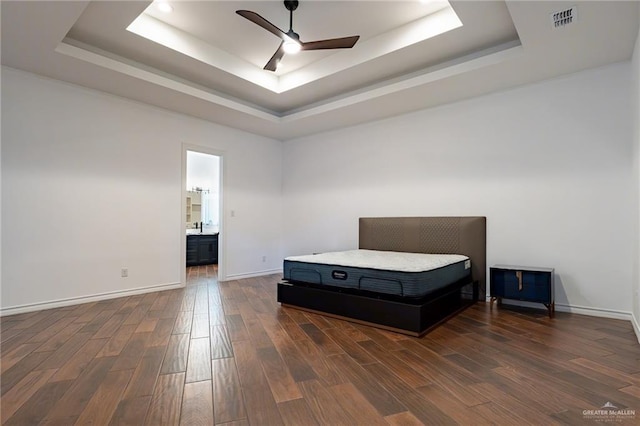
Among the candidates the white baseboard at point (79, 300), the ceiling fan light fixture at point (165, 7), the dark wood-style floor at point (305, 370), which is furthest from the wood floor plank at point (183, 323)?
the ceiling fan light fixture at point (165, 7)

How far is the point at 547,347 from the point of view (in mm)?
2562

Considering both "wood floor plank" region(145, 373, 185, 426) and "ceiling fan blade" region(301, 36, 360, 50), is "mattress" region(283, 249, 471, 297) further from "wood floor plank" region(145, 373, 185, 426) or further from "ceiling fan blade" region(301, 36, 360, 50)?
"ceiling fan blade" region(301, 36, 360, 50)

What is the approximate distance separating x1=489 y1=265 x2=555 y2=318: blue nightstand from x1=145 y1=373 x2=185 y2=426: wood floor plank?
3.33 metres

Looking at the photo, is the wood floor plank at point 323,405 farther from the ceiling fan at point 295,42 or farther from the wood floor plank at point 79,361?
the ceiling fan at point 295,42

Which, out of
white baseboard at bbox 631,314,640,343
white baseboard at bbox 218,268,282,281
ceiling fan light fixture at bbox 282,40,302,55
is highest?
ceiling fan light fixture at bbox 282,40,302,55

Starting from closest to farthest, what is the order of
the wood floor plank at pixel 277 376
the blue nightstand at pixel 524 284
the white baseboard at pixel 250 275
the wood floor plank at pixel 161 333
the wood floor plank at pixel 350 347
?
the wood floor plank at pixel 277 376, the wood floor plank at pixel 350 347, the wood floor plank at pixel 161 333, the blue nightstand at pixel 524 284, the white baseboard at pixel 250 275

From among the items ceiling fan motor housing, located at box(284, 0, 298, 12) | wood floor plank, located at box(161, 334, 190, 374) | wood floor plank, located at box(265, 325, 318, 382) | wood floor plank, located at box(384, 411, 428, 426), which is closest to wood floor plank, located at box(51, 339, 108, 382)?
wood floor plank, located at box(161, 334, 190, 374)

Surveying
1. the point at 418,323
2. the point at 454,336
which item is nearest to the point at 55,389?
the point at 418,323

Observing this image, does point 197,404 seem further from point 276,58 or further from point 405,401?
point 276,58

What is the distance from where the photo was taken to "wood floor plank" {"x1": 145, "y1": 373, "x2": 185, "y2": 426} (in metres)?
1.63

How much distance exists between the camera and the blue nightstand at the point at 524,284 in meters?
3.40

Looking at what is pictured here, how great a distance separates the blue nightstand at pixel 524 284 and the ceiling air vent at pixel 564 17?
2348 mm

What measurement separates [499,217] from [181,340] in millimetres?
3855

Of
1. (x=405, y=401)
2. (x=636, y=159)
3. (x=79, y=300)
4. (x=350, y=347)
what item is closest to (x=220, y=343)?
(x=350, y=347)
